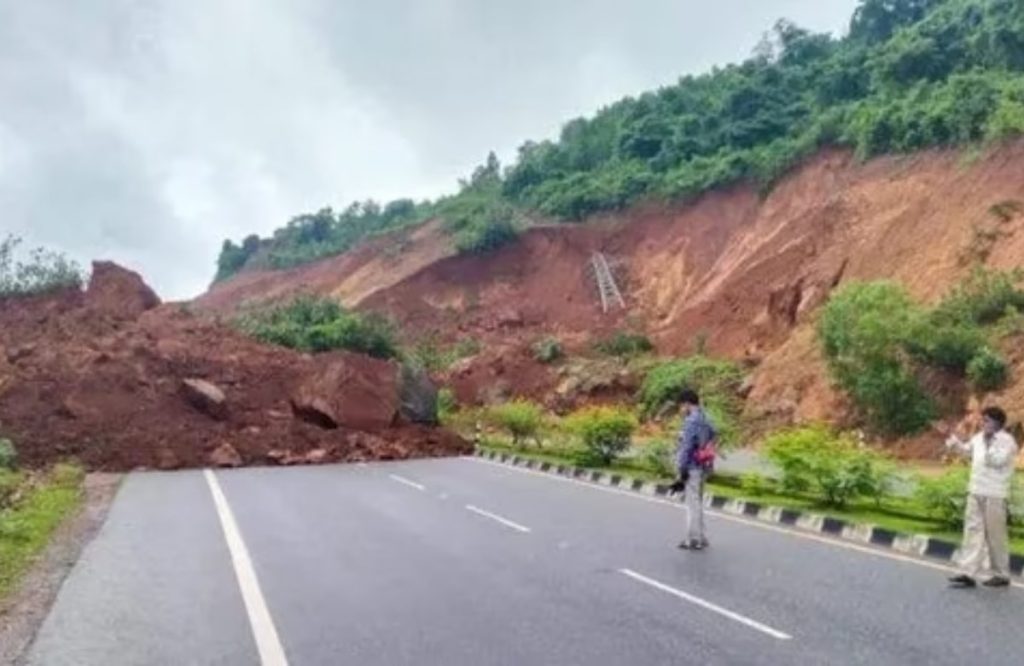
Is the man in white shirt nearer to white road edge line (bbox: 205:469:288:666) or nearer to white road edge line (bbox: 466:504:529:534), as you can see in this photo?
white road edge line (bbox: 466:504:529:534)

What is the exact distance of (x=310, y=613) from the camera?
9.18m

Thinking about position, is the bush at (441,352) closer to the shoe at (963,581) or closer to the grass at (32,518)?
the grass at (32,518)

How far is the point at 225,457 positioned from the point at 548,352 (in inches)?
1009

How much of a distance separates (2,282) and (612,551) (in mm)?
42968

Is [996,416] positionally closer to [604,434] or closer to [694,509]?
[694,509]

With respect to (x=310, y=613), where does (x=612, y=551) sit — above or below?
above

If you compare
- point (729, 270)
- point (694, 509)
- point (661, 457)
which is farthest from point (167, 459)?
point (729, 270)

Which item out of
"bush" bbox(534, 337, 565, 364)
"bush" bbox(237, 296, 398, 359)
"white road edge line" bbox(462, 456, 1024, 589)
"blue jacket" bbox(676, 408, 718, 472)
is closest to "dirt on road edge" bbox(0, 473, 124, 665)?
"blue jacket" bbox(676, 408, 718, 472)

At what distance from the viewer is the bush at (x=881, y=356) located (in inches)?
1068

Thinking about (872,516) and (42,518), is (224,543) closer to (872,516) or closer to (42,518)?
(42,518)

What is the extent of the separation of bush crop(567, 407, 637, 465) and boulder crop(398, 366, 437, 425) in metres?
10.9

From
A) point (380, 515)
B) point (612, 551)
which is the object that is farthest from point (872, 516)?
point (380, 515)

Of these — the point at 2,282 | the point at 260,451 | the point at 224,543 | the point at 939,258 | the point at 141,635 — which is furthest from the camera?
the point at 2,282

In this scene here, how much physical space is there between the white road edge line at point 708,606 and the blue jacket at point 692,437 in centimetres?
224
